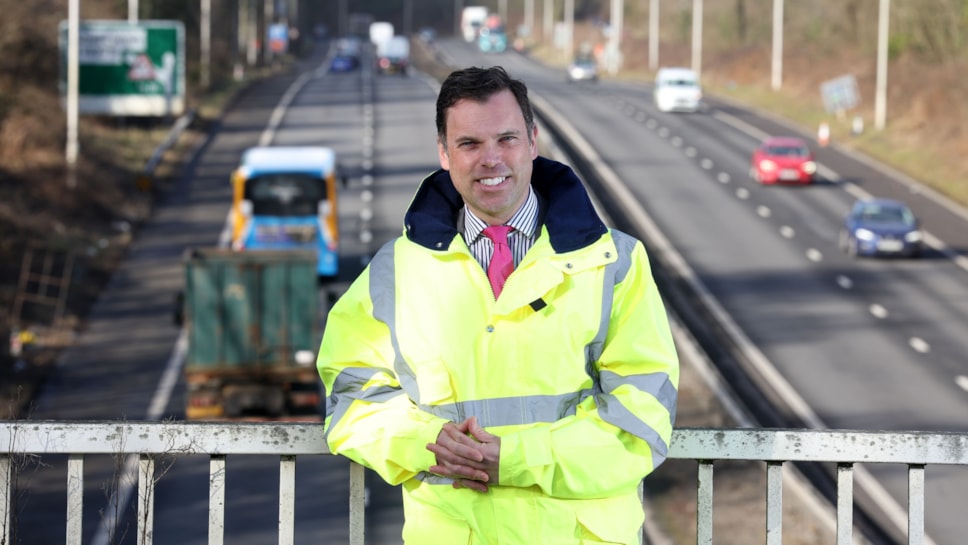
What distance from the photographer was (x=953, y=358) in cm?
3138

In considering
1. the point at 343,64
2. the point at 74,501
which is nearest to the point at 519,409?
the point at 74,501

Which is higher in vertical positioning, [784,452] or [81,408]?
[784,452]

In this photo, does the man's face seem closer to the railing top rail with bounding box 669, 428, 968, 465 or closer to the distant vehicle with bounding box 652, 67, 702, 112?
the railing top rail with bounding box 669, 428, 968, 465

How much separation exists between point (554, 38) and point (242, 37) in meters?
36.8

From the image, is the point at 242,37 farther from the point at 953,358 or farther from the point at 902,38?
the point at 953,358

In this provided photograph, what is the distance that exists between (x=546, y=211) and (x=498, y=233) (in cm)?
18

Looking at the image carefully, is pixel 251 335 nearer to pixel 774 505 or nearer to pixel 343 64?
pixel 774 505

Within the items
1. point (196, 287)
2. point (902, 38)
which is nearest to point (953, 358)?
point (196, 287)

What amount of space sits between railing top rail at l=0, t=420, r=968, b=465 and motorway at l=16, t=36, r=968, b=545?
0.35m

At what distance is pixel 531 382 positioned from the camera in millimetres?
4992

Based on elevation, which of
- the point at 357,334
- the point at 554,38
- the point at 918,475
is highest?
the point at 357,334

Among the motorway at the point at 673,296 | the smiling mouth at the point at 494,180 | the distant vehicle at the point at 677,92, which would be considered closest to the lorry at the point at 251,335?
the motorway at the point at 673,296

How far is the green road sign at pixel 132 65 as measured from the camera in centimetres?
4597

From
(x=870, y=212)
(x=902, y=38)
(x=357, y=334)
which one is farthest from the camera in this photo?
(x=902, y=38)
